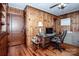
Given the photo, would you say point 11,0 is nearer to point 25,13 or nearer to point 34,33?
point 25,13

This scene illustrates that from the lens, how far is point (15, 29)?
1.76 m

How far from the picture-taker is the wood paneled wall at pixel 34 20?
178cm

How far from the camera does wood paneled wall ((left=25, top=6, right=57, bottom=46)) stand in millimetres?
1779

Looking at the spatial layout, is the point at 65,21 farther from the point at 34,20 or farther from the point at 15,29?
the point at 15,29

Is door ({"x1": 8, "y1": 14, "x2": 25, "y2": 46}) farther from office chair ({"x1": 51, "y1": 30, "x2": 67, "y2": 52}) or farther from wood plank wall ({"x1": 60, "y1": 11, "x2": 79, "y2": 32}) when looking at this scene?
wood plank wall ({"x1": 60, "y1": 11, "x2": 79, "y2": 32})

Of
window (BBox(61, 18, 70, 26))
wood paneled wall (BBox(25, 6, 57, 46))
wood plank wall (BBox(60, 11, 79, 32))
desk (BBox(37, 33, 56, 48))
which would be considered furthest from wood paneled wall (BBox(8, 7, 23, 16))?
wood plank wall (BBox(60, 11, 79, 32))

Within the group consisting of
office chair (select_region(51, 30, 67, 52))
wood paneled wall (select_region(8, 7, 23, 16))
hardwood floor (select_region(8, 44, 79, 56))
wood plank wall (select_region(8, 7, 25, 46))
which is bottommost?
hardwood floor (select_region(8, 44, 79, 56))

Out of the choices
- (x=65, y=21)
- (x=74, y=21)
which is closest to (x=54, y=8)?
(x=65, y=21)

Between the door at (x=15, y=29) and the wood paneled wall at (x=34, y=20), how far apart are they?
0.12 m

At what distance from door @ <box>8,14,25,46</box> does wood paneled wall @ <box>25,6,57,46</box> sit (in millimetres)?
122

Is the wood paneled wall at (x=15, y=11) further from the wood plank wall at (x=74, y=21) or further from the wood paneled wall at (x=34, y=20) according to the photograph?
the wood plank wall at (x=74, y=21)

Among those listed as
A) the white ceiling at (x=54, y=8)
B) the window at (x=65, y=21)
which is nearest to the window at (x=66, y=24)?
the window at (x=65, y=21)

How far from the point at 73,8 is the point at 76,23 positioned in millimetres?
301

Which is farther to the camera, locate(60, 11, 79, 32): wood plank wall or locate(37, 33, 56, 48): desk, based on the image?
locate(37, 33, 56, 48): desk
